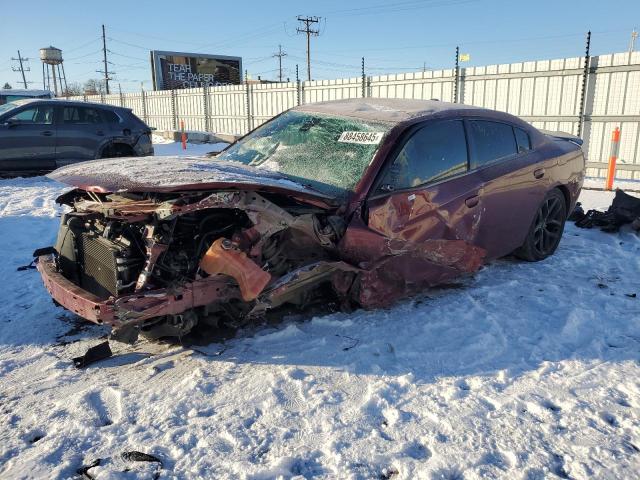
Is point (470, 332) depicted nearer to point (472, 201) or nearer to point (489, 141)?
point (472, 201)

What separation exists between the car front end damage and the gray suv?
729 centimetres

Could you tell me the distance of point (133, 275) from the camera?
123 inches

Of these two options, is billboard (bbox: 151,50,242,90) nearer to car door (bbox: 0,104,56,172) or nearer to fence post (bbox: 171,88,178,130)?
fence post (bbox: 171,88,178,130)

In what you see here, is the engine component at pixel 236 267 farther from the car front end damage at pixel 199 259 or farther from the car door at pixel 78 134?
the car door at pixel 78 134

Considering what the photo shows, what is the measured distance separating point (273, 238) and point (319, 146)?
1.12 metres

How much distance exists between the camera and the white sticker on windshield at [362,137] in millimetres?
4031

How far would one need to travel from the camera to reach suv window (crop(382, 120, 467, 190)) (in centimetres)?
393

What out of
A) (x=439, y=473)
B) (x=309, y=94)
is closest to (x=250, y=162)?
(x=439, y=473)

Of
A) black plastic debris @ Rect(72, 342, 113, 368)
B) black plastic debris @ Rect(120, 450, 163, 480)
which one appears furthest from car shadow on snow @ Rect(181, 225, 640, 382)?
black plastic debris @ Rect(120, 450, 163, 480)

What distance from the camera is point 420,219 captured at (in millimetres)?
3975

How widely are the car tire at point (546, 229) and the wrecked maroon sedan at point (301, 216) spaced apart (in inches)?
3.4

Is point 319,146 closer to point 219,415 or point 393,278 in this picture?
point 393,278

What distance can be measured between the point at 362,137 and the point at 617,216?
4.12 m

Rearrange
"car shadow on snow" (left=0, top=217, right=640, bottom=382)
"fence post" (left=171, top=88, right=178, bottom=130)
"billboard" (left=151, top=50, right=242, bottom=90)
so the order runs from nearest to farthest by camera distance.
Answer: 1. "car shadow on snow" (left=0, top=217, right=640, bottom=382)
2. "fence post" (left=171, top=88, right=178, bottom=130)
3. "billboard" (left=151, top=50, right=242, bottom=90)
